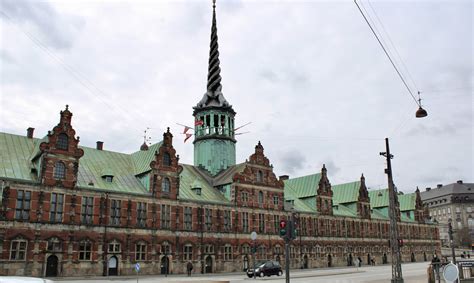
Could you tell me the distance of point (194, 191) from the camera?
60.5 meters

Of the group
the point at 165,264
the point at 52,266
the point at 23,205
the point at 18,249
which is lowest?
the point at 165,264

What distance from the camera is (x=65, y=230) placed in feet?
149

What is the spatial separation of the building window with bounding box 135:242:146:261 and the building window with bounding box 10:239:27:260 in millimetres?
12116

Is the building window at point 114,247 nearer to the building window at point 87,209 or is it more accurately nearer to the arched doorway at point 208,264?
the building window at point 87,209

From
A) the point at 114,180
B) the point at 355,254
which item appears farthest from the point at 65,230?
the point at 355,254

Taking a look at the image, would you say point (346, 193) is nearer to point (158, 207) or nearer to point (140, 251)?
point (158, 207)

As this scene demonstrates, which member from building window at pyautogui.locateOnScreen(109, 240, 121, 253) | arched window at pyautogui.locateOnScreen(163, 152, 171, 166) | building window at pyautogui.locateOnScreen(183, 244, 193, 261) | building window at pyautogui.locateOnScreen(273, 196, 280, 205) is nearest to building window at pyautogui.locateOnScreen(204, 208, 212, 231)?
building window at pyautogui.locateOnScreen(183, 244, 193, 261)

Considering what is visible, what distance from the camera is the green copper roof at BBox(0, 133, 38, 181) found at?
4431 cm

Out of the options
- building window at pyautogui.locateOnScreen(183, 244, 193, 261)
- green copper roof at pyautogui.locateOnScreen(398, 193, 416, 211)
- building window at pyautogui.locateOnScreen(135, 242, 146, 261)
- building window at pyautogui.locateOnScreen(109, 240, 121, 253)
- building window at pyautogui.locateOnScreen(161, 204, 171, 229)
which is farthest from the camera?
green copper roof at pyautogui.locateOnScreen(398, 193, 416, 211)

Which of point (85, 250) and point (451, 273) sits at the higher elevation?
point (85, 250)

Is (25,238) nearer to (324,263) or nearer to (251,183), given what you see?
(251,183)

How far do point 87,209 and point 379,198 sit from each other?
7409cm

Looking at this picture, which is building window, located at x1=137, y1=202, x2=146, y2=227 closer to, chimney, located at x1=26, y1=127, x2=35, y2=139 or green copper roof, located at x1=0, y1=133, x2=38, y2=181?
green copper roof, located at x1=0, y1=133, x2=38, y2=181

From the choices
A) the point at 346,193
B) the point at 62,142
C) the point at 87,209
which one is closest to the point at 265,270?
the point at 87,209
